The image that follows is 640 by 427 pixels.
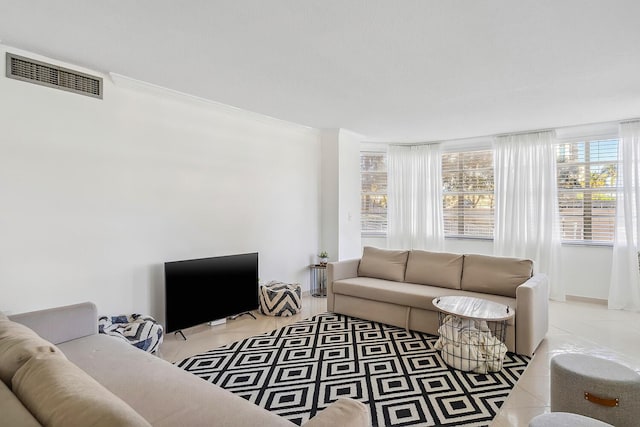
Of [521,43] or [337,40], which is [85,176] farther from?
[521,43]

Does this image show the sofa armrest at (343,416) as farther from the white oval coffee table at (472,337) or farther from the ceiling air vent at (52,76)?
the ceiling air vent at (52,76)

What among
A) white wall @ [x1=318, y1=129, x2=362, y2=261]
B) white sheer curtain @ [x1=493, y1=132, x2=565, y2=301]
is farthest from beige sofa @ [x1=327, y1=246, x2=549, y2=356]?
white sheer curtain @ [x1=493, y1=132, x2=565, y2=301]

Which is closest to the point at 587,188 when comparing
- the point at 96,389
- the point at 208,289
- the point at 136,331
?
the point at 208,289

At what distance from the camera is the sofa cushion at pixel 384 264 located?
14.0ft

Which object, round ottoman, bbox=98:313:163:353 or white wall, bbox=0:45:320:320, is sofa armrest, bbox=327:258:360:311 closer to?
white wall, bbox=0:45:320:320

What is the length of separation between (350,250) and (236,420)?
425 centimetres

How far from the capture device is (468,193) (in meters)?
6.16

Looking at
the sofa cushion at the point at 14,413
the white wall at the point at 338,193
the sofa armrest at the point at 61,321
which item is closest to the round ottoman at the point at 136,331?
the sofa armrest at the point at 61,321

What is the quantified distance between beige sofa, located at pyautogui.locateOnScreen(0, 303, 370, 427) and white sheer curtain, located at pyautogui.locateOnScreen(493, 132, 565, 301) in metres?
5.06

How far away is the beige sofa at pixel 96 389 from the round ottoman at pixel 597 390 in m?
1.48

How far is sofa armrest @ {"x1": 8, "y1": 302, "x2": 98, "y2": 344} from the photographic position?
2161 mm

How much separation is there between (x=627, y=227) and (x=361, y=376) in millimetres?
4295

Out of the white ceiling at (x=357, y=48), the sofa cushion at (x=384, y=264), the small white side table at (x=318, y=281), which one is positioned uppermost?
the white ceiling at (x=357, y=48)

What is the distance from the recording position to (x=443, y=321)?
Result: 3281mm
